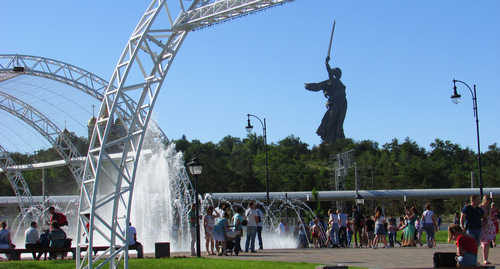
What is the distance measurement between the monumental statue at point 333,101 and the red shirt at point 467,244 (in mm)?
40039

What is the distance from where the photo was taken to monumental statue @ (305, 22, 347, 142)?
1927 inches

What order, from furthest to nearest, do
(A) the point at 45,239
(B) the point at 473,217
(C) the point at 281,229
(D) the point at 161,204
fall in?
(D) the point at 161,204, (C) the point at 281,229, (A) the point at 45,239, (B) the point at 473,217

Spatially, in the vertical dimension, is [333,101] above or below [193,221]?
above

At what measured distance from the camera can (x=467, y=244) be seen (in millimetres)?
8859

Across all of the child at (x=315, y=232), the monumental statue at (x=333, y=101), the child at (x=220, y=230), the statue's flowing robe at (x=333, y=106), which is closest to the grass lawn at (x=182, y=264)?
the child at (x=220, y=230)

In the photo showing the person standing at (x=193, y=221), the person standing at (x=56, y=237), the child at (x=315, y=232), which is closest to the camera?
the person standing at (x=56, y=237)

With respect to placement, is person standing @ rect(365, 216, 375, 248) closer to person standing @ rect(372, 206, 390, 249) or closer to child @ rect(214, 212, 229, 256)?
person standing @ rect(372, 206, 390, 249)

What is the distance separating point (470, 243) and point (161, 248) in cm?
818

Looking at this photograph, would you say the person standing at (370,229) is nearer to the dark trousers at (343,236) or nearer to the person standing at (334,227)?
the dark trousers at (343,236)

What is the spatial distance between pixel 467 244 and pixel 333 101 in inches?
1612

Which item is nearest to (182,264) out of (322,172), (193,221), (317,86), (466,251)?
(193,221)

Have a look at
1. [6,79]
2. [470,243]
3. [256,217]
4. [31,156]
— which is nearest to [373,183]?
[31,156]

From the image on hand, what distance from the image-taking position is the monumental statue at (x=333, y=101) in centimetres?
4894

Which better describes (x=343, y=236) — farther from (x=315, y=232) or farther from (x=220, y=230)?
(x=220, y=230)
